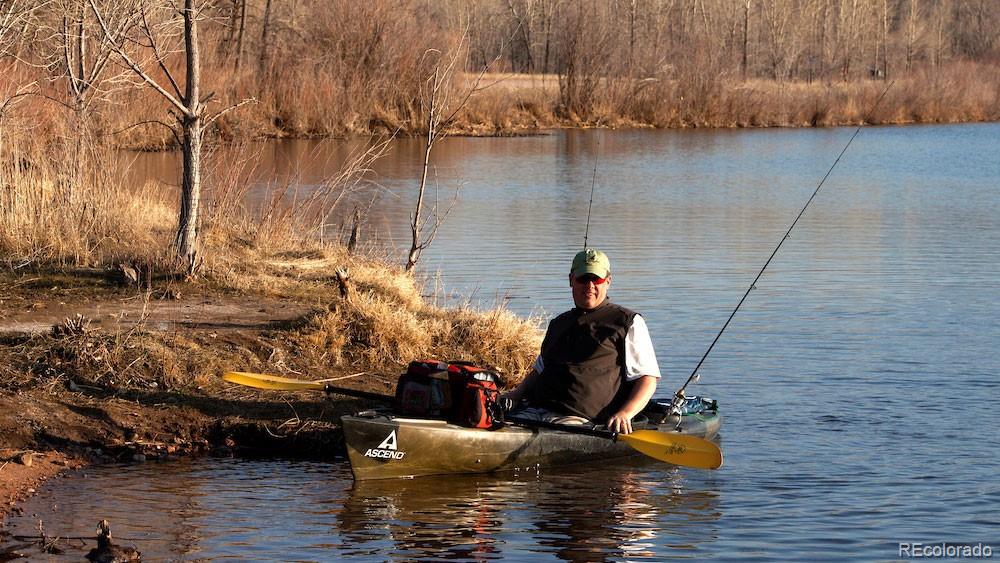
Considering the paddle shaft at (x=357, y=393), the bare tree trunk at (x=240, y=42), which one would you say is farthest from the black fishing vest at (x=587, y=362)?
the bare tree trunk at (x=240, y=42)

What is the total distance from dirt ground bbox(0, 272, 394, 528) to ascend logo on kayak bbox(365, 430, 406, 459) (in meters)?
1.03

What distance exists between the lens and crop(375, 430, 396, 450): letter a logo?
8188 mm

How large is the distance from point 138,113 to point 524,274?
16314mm

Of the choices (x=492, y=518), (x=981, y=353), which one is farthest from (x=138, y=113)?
(x=492, y=518)

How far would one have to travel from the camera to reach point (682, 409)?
9289mm

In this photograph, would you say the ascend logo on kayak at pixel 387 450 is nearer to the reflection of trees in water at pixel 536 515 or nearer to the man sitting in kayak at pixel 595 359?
the reflection of trees in water at pixel 536 515

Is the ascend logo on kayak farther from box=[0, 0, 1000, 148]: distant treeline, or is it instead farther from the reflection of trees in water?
box=[0, 0, 1000, 148]: distant treeline

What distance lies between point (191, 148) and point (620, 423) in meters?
5.04

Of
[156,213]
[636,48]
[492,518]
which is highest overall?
[636,48]

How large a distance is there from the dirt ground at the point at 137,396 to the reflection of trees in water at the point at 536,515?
1166mm

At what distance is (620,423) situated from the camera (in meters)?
8.27

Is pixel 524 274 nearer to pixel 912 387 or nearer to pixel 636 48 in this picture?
pixel 912 387

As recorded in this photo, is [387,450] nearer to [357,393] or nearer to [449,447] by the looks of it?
[449,447]

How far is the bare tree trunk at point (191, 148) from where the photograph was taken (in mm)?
11273
